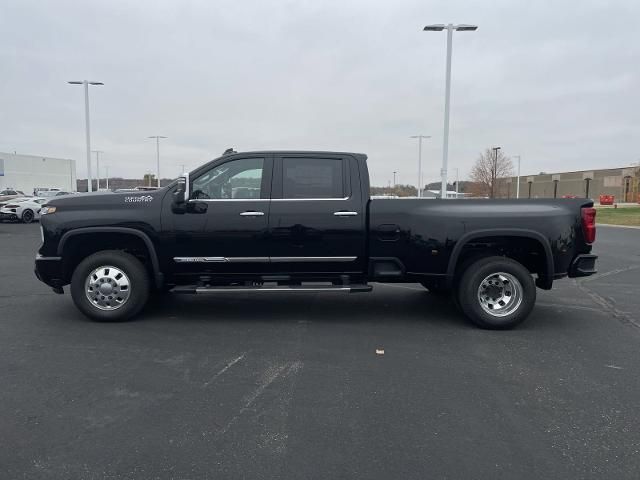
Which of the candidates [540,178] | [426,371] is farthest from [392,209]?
[540,178]

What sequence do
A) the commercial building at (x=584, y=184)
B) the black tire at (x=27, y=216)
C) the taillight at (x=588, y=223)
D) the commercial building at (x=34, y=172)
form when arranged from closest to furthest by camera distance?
the taillight at (x=588, y=223), the black tire at (x=27, y=216), the commercial building at (x=584, y=184), the commercial building at (x=34, y=172)

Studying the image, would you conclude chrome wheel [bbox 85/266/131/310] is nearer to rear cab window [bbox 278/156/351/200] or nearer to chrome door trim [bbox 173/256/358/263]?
chrome door trim [bbox 173/256/358/263]

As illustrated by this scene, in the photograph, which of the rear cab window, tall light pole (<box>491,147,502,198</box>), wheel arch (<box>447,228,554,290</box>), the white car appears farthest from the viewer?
tall light pole (<box>491,147,502,198</box>)

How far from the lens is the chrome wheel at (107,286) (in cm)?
582

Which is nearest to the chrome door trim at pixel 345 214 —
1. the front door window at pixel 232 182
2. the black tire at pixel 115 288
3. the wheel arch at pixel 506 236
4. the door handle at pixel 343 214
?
the door handle at pixel 343 214

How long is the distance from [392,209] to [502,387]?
2.45 metres

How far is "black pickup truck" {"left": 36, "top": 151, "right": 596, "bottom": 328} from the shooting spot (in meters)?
5.74

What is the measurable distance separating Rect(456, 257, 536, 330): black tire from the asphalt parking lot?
18cm

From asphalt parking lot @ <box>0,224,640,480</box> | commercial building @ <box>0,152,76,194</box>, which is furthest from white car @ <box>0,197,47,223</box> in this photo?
commercial building @ <box>0,152,76,194</box>

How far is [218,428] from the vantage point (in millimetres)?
3383

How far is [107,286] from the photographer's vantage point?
5.82 meters

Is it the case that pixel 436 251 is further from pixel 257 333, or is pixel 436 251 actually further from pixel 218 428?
pixel 218 428

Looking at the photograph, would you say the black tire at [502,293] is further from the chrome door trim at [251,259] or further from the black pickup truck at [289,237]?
the chrome door trim at [251,259]

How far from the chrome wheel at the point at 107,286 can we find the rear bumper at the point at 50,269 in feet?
1.17
